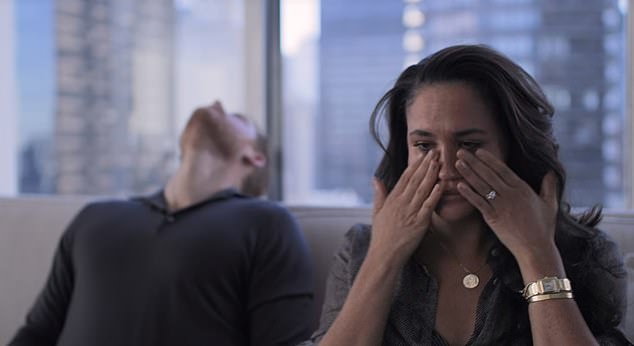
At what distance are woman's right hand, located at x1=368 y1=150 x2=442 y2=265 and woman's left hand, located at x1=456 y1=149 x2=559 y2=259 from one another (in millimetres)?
55

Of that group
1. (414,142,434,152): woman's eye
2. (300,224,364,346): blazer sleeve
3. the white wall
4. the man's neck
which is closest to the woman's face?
(414,142,434,152): woman's eye

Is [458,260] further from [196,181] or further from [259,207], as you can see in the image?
[196,181]

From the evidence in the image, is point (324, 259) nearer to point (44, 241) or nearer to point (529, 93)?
point (529, 93)

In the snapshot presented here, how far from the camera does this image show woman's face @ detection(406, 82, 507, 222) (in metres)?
1.29

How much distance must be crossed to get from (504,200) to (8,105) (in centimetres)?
275

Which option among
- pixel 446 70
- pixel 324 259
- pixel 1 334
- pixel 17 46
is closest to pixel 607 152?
pixel 324 259

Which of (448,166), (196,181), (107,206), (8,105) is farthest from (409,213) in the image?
(8,105)

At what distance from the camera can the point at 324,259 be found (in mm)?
1860

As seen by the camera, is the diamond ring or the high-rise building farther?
the high-rise building

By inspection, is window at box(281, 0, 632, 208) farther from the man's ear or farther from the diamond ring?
the diamond ring

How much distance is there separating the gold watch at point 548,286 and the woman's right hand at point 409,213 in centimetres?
21

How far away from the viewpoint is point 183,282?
1781 mm

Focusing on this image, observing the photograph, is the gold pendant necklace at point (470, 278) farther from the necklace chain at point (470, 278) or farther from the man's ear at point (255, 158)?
the man's ear at point (255, 158)

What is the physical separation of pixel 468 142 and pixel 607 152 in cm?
125
